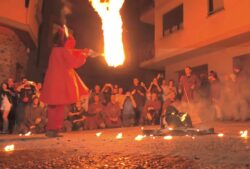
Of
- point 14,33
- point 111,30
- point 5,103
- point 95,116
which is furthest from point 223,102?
point 14,33

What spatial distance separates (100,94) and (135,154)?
349 inches

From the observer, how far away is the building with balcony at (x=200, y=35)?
14.4 metres

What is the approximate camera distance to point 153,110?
44.3ft

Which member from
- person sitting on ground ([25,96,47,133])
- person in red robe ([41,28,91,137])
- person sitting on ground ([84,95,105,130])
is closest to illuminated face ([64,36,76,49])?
person in red robe ([41,28,91,137])

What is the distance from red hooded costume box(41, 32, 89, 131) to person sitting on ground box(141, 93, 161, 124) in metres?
5.81

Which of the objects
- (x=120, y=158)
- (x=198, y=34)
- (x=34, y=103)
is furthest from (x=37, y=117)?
(x=198, y=34)

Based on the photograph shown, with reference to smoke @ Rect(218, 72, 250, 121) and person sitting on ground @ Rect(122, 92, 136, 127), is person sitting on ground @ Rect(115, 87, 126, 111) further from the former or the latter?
smoke @ Rect(218, 72, 250, 121)

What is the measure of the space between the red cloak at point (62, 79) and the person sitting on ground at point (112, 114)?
491 cm

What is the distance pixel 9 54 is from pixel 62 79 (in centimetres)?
801

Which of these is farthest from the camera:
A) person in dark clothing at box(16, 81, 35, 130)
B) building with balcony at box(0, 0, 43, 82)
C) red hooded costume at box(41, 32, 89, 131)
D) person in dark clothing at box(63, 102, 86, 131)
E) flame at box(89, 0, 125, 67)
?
building with balcony at box(0, 0, 43, 82)

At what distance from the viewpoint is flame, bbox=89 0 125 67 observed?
8.59 meters

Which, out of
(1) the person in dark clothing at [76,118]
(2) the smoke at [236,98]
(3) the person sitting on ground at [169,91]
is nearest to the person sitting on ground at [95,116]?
(1) the person in dark clothing at [76,118]

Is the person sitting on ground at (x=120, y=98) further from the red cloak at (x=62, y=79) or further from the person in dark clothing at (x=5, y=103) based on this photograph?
the red cloak at (x=62, y=79)

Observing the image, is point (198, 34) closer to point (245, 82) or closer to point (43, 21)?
point (245, 82)
